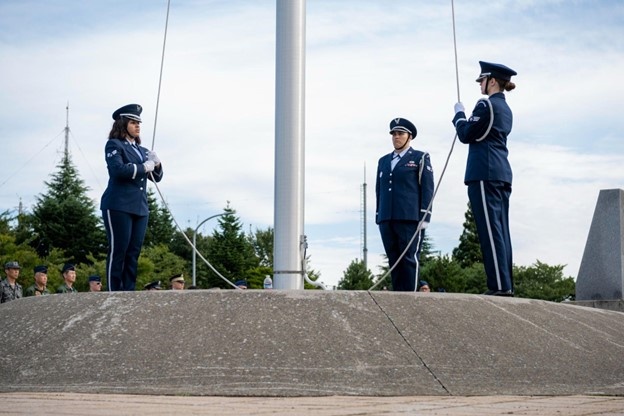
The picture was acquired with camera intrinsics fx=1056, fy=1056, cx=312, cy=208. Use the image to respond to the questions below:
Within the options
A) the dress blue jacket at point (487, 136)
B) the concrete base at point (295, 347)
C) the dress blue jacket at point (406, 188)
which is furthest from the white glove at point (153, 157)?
the dress blue jacket at point (487, 136)

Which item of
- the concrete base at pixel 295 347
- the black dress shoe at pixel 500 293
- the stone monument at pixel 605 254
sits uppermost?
the stone monument at pixel 605 254

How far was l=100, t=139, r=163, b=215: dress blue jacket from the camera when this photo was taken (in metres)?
8.98

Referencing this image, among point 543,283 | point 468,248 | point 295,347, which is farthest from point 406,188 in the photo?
point 468,248

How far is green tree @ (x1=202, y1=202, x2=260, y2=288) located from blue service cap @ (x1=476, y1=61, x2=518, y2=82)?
124 feet

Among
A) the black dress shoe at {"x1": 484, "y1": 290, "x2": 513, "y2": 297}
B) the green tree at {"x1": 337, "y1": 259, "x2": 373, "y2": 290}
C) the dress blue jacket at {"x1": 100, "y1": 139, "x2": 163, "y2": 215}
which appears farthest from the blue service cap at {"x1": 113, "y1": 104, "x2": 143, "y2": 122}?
the green tree at {"x1": 337, "y1": 259, "x2": 373, "y2": 290}

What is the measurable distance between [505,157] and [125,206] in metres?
3.25

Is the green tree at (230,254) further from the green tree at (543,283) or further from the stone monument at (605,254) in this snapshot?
the stone monument at (605,254)

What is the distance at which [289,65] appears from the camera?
857 centimetres

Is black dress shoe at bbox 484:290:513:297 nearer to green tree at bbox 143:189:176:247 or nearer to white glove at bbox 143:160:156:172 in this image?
white glove at bbox 143:160:156:172

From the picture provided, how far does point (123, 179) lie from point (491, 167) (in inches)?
123

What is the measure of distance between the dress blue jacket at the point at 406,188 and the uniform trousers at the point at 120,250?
226cm

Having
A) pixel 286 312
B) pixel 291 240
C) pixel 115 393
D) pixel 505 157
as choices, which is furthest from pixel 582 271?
pixel 115 393

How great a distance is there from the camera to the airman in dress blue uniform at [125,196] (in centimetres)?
898

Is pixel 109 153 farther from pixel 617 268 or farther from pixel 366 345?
pixel 617 268
